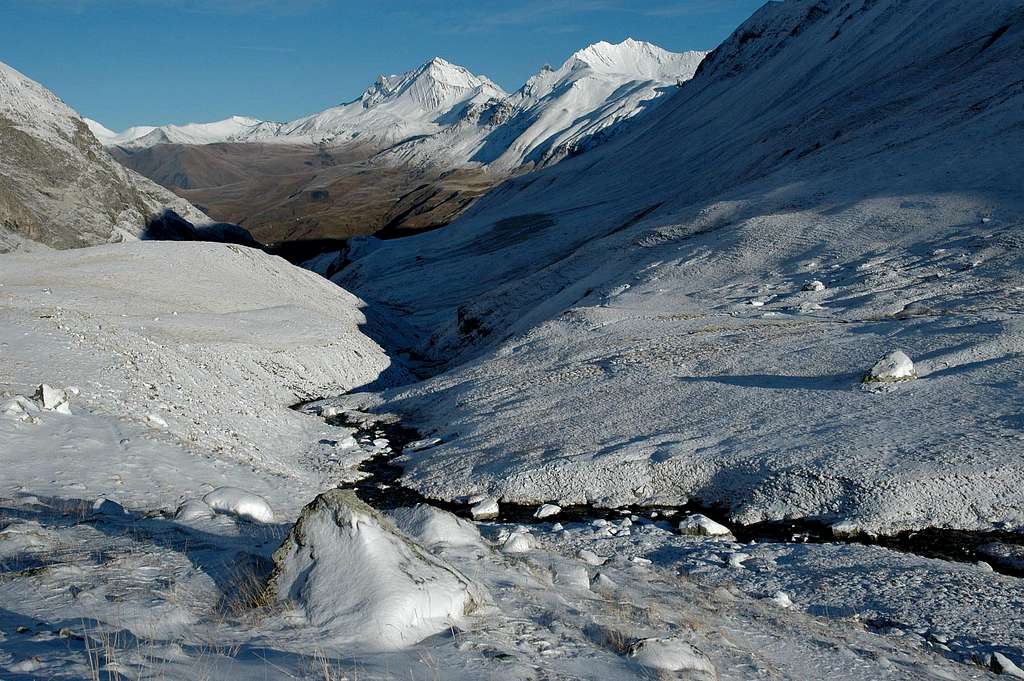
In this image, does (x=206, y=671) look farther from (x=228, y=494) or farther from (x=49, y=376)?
(x=49, y=376)

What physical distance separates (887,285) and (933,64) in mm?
50747

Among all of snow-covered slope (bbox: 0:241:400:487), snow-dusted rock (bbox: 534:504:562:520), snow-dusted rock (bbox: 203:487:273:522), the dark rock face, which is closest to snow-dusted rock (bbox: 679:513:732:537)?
snow-dusted rock (bbox: 534:504:562:520)

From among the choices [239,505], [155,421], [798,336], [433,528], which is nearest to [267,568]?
[433,528]

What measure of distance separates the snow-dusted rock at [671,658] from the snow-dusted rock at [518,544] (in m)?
5.29

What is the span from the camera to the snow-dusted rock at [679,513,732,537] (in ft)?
54.0

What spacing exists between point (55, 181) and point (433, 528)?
252 ft

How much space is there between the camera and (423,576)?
841 centimetres

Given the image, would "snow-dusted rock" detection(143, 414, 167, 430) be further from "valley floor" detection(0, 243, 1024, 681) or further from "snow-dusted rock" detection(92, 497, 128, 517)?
"snow-dusted rock" detection(92, 497, 128, 517)

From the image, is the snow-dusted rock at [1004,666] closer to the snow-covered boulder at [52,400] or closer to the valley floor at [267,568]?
the valley floor at [267,568]

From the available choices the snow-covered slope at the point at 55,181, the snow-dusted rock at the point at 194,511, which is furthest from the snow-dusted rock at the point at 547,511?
the snow-covered slope at the point at 55,181

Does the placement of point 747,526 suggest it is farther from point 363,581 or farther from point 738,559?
point 363,581

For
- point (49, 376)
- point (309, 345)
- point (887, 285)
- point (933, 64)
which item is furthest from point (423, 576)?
point (933, 64)

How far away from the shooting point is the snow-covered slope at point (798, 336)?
695 inches

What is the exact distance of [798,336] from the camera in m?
26.5
